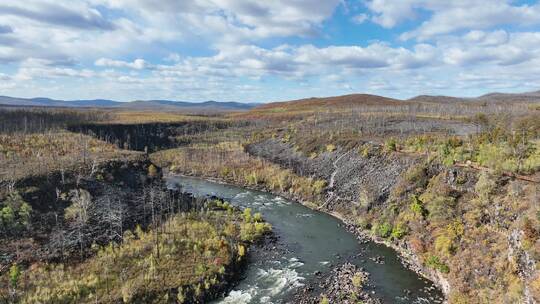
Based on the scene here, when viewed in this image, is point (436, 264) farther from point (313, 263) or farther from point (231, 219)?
point (231, 219)

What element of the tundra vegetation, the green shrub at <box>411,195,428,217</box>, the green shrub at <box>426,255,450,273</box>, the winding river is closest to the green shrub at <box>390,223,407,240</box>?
the tundra vegetation

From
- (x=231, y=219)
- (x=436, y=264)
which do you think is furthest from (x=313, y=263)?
(x=231, y=219)

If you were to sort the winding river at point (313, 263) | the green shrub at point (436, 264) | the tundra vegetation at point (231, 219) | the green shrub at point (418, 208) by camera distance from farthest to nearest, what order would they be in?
1. the green shrub at point (418, 208)
2. the green shrub at point (436, 264)
3. the winding river at point (313, 263)
4. the tundra vegetation at point (231, 219)

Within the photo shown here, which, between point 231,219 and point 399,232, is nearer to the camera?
point 399,232

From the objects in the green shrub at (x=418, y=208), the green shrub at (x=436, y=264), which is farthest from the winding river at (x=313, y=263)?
the green shrub at (x=418, y=208)

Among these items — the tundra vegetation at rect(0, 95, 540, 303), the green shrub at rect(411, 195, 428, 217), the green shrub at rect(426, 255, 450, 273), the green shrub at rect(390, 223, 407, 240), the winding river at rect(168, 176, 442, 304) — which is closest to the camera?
the tundra vegetation at rect(0, 95, 540, 303)

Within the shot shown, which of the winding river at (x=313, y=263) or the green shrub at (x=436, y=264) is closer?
the winding river at (x=313, y=263)

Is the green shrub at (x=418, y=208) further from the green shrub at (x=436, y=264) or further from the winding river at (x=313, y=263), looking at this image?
the green shrub at (x=436, y=264)

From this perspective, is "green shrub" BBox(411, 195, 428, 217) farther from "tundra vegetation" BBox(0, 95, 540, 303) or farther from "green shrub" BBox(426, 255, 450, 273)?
"green shrub" BBox(426, 255, 450, 273)

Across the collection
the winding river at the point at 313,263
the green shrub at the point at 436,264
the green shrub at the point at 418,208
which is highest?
the green shrub at the point at 418,208

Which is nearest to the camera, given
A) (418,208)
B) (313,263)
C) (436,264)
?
(436,264)
